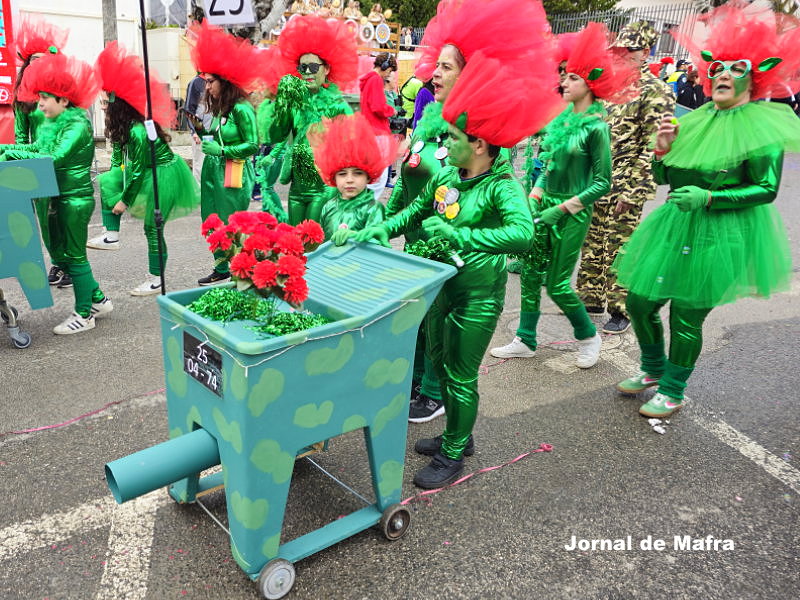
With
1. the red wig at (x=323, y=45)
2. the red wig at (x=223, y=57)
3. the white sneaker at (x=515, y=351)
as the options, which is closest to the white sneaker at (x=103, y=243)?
the red wig at (x=223, y=57)

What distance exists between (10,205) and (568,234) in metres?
3.44

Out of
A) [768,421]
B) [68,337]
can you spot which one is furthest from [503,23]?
[68,337]

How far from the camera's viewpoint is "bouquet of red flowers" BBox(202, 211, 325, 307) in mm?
2061

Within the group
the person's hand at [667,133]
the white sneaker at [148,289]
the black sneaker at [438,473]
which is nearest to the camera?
the black sneaker at [438,473]

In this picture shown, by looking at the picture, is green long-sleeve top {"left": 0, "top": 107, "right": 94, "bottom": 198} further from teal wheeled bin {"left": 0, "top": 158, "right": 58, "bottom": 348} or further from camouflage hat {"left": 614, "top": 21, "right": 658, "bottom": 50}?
camouflage hat {"left": 614, "top": 21, "right": 658, "bottom": 50}

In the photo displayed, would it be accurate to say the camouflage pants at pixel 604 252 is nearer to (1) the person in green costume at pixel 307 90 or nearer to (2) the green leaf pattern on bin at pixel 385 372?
(1) the person in green costume at pixel 307 90

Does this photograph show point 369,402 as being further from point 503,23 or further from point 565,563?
point 503,23

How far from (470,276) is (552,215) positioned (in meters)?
1.41

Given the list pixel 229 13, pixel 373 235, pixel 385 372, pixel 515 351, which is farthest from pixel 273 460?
pixel 229 13

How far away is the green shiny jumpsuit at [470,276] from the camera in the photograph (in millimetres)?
2590

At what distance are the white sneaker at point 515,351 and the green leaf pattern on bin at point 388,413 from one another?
217 centimetres

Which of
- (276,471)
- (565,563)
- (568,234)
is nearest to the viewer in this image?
(276,471)

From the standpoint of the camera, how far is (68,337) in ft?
15.2

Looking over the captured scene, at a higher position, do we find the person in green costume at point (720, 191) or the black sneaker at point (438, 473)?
the person in green costume at point (720, 191)
